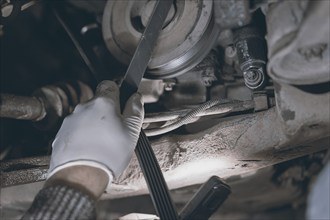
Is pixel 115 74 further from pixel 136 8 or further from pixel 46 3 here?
pixel 46 3

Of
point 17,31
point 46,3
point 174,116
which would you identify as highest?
point 46,3

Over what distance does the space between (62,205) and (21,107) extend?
A: 547 mm

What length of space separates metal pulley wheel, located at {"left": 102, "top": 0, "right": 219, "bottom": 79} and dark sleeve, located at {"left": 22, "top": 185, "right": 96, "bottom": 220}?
52 cm

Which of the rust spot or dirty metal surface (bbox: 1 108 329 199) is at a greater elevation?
the rust spot

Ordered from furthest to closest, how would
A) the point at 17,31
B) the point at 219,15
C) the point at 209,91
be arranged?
the point at 17,31 → the point at 209,91 → the point at 219,15

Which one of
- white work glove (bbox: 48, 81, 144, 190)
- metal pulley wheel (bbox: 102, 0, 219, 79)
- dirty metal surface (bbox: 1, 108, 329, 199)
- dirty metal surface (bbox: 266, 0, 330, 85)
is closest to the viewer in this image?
dirty metal surface (bbox: 266, 0, 330, 85)

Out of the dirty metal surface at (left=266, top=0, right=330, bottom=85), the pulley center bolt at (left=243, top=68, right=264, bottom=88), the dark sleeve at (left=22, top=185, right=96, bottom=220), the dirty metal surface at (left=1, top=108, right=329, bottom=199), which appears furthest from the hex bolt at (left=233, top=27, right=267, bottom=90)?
the dark sleeve at (left=22, top=185, right=96, bottom=220)

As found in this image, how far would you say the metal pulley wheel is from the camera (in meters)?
1.21

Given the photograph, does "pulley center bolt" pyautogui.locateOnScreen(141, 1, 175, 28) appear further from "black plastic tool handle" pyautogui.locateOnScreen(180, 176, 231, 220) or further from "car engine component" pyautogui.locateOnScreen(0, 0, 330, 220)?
"black plastic tool handle" pyautogui.locateOnScreen(180, 176, 231, 220)

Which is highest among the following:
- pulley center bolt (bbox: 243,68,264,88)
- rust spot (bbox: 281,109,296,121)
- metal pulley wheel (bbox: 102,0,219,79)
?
metal pulley wheel (bbox: 102,0,219,79)

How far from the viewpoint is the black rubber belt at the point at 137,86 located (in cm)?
98

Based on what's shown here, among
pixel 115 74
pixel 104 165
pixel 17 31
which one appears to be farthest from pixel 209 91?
pixel 17 31

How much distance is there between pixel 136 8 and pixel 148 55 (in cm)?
27

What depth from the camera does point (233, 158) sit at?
1124 mm
